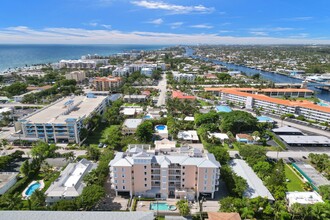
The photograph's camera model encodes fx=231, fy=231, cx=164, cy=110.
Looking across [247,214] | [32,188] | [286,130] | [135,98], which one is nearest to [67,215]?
[32,188]

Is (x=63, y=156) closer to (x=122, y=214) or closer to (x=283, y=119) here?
(x=122, y=214)

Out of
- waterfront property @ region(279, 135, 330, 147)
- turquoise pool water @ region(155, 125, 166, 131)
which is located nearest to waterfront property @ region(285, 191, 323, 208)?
waterfront property @ region(279, 135, 330, 147)

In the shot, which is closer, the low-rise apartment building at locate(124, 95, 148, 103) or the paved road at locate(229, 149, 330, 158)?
the paved road at locate(229, 149, 330, 158)

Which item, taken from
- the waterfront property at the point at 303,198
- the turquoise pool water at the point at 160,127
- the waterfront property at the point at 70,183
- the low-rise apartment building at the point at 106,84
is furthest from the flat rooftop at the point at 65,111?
the waterfront property at the point at 303,198

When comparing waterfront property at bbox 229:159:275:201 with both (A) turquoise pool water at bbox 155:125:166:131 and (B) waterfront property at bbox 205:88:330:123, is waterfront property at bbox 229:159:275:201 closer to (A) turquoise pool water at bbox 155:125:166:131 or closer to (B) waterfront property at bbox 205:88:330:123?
(A) turquoise pool water at bbox 155:125:166:131

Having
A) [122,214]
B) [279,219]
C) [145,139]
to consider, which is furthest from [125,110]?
Answer: [279,219]
